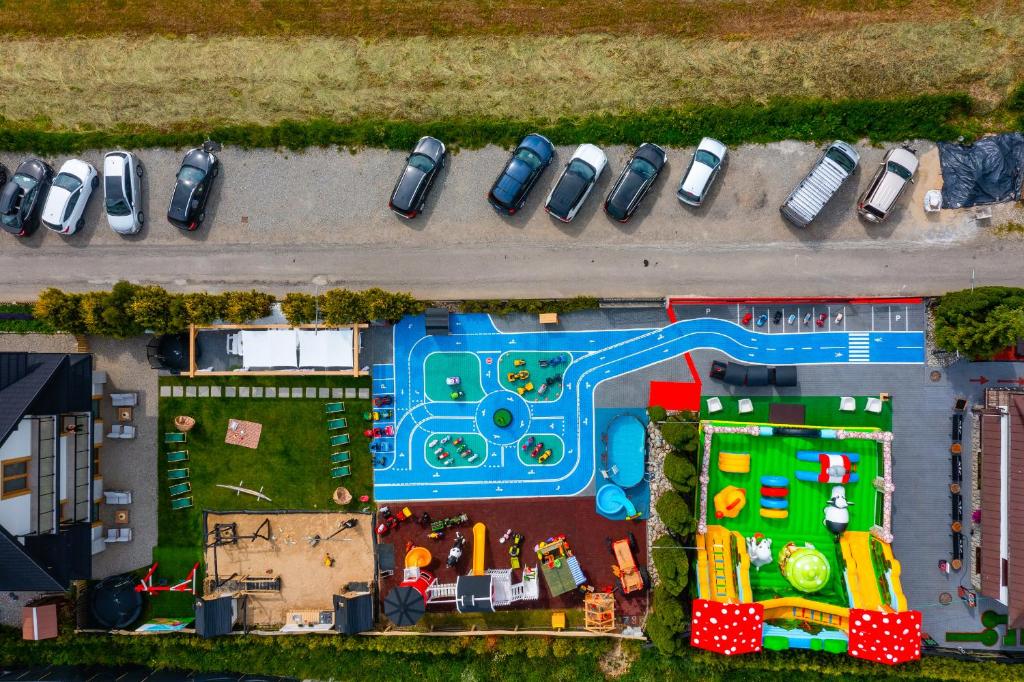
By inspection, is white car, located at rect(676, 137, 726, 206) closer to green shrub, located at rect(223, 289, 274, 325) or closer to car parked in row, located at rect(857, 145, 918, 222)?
car parked in row, located at rect(857, 145, 918, 222)

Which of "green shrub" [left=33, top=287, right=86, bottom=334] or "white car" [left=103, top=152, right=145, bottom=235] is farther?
"white car" [left=103, top=152, right=145, bottom=235]

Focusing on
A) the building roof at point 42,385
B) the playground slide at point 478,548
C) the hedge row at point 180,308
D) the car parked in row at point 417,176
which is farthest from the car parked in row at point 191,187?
the playground slide at point 478,548

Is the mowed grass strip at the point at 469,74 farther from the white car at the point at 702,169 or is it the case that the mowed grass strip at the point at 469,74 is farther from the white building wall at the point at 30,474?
the white building wall at the point at 30,474

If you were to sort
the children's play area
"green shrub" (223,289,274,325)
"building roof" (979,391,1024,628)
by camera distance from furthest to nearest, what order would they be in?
"green shrub" (223,289,274,325) → the children's play area → "building roof" (979,391,1024,628)

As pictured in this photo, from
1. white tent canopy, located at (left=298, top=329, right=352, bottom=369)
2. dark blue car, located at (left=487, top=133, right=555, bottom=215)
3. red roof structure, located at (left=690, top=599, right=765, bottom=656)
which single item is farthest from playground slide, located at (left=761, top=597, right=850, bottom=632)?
white tent canopy, located at (left=298, top=329, right=352, bottom=369)

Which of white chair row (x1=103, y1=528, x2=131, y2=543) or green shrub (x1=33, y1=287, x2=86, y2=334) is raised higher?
green shrub (x1=33, y1=287, x2=86, y2=334)

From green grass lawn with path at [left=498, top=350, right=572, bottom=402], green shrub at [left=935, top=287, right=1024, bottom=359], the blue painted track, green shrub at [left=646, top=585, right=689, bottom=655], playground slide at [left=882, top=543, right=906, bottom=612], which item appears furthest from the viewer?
green grass lawn with path at [left=498, top=350, right=572, bottom=402]

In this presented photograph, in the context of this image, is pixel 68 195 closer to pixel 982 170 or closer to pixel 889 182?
pixel 889 182

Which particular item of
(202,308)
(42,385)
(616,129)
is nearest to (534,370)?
(616,129)
